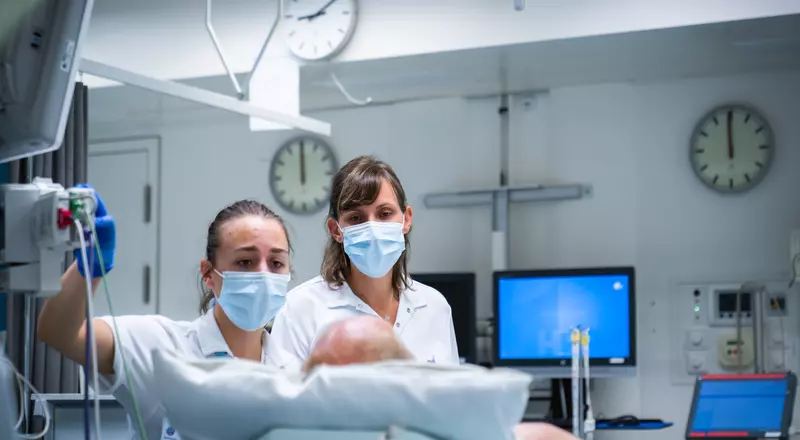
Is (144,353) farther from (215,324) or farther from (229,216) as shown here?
(229,216)

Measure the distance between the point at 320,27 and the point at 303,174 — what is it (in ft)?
4.35

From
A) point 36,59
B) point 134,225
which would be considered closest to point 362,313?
point 36,59

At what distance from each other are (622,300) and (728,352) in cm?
61

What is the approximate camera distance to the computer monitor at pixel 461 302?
5.03 m

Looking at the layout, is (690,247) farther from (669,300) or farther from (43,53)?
(43,53)

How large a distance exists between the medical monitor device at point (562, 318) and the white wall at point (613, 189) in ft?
A: 1.34

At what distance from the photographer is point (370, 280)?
2.49 metres

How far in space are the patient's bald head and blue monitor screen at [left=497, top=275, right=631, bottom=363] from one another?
11.2 feet

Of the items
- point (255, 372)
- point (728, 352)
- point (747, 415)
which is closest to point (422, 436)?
point (255, 372)

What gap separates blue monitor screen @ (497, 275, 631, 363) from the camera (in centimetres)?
477

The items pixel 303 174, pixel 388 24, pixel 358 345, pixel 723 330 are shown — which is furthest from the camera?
pixel 303 174

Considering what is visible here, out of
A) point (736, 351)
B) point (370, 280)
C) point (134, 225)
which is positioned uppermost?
point (134, 225)

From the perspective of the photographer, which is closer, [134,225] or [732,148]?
[732,148]

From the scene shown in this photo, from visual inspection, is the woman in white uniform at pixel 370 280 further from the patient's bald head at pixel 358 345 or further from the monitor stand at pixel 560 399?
the monitor stand at pixel 560 399
